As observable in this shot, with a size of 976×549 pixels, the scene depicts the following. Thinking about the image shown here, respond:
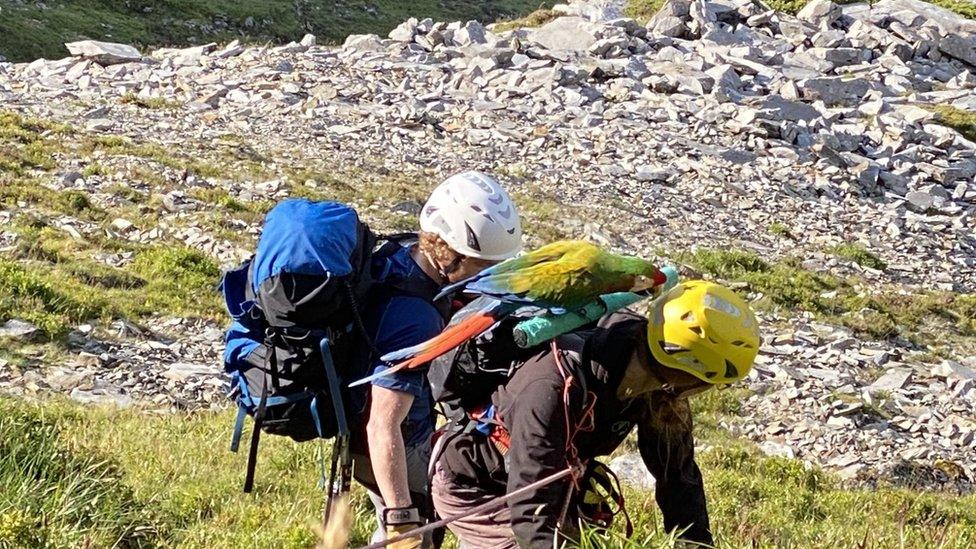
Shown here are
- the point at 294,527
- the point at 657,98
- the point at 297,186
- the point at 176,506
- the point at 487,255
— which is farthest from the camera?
the point at 657,98

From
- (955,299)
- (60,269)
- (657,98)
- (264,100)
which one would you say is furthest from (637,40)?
(60,269)

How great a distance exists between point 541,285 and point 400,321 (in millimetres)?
741

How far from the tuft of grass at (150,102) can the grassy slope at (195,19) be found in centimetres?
1169

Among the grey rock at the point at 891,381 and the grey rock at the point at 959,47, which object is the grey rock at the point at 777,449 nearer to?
the grey rock at the point at 891,381

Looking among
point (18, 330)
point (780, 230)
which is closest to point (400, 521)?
point (18, 330)

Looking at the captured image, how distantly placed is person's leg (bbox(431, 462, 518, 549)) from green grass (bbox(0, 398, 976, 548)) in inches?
15.9

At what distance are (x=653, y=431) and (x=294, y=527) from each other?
191 centimetres

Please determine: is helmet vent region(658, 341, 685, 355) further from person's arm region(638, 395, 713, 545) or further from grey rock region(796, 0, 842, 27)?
grey rock region(796, 0, 842, 27)

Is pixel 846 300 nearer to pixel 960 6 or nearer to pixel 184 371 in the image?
pixel 184 371

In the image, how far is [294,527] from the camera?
17.0 ft

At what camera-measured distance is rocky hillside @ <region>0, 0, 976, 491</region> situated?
40.1 feet

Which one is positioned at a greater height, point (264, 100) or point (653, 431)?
point (653, 431)

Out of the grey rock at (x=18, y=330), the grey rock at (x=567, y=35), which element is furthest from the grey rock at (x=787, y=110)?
the grey rock at (x=18, y=330)

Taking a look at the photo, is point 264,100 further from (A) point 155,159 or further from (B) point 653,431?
(B) point 653,431
